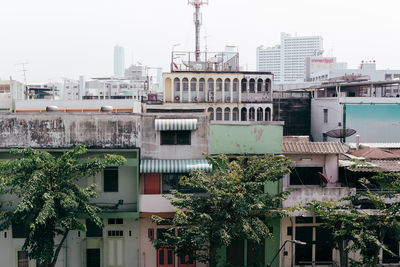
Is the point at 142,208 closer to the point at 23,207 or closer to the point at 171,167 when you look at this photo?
the point at 171,167

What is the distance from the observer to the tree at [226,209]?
18125mm

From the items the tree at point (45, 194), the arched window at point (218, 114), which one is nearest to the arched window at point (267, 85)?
the arched window at point (218, 114)

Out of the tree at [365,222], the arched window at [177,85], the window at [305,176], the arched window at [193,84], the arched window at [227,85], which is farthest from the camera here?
the arched window at [227,85]

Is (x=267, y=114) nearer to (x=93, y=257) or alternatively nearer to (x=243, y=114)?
(x=243, y=114)

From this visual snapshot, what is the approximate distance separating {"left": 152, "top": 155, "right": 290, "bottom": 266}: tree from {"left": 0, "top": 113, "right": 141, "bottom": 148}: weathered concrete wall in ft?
16.5

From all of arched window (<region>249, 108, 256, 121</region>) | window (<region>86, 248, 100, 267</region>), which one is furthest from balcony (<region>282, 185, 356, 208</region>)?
arched window (<region>249, 108, 256, 121</region>)

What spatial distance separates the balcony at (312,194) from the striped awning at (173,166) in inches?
168

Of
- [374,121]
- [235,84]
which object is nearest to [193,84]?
[235,84]

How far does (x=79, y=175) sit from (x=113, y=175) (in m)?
2.71

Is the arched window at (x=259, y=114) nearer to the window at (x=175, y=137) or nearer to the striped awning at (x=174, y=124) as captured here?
the window at (x=175, y=137)

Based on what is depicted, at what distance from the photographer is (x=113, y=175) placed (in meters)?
22.3

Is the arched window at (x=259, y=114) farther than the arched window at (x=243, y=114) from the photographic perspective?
→ Yes

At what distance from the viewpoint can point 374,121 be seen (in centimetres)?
3372

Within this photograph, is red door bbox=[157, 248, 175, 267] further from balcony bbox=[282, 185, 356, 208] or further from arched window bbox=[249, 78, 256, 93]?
arched window bbox=[249, 78, 256, 93]
